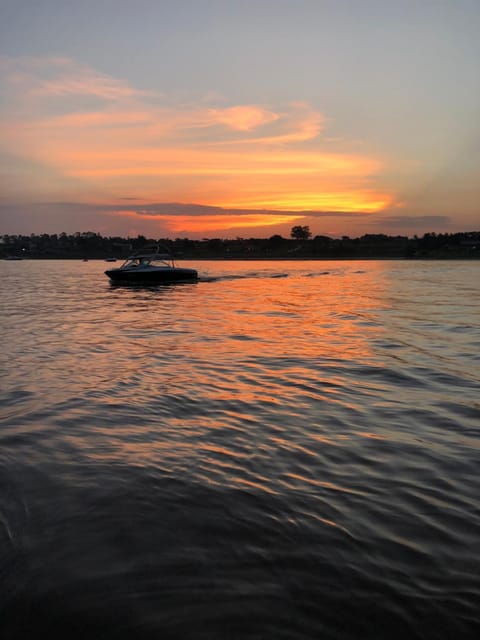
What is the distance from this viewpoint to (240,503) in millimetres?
4910

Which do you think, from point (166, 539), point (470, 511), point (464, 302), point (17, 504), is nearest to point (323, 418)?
point (470, 511)

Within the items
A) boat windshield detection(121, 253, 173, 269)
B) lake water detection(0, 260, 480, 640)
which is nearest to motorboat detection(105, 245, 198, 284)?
boat windshield detection(121, 253, 173, 269)

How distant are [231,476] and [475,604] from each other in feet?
9.05

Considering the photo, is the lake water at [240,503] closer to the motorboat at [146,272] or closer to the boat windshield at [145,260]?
the motorboat at [146,272]

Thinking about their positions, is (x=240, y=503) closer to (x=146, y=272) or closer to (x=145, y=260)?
(x=146, y=272)

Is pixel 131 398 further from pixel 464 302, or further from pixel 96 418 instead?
pixel 464 302

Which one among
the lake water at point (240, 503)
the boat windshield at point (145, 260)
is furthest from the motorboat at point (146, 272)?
the lake water at point (240, 503)

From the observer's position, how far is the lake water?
334 cm

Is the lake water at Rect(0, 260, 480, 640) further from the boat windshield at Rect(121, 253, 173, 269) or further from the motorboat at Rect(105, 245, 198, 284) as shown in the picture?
the boat windshield at Rect(121, 253, 173, 269)

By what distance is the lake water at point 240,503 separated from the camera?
334 cm

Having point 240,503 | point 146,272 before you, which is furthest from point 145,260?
point 240,503

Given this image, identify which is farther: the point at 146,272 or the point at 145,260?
the point at 145,260

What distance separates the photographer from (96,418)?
7840 mm

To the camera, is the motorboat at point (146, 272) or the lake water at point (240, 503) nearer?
the lake water at point (240, 503)
